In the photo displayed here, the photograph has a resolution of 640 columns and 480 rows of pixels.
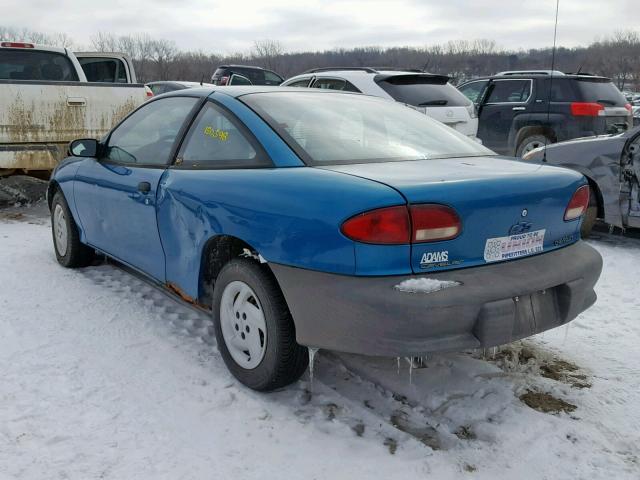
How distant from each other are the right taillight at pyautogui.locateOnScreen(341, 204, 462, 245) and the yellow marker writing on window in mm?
1099

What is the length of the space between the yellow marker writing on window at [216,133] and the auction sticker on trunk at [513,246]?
1.45 metres

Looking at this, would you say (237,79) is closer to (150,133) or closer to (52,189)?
(52,189)

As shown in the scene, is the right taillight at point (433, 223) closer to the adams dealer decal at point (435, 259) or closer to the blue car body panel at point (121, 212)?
the adams dealer decal at point (435, 259)

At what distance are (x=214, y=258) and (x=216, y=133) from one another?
2.18 ft

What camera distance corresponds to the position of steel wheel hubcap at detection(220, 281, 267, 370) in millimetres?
2842

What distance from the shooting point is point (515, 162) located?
3113 millimetres

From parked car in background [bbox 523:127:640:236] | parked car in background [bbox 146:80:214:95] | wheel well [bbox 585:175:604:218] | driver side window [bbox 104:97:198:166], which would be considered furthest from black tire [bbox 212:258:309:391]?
parked car in background [bbox 146:80:214:95]

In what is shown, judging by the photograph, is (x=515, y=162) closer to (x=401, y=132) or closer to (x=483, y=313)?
(x=401, y=132)

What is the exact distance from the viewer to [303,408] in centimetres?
279

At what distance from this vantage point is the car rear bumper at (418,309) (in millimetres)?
2344

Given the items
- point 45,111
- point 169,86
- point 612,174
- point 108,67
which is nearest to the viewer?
point 612,174

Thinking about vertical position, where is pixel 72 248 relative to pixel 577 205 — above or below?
below

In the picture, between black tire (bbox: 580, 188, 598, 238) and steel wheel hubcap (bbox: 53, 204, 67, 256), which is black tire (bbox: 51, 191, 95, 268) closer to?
steel wheel hubcap (bbox: 53, 204, 67, 256)

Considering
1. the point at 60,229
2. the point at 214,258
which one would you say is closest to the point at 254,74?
the point at 60,229
